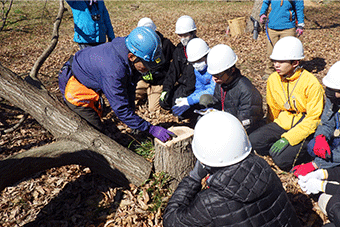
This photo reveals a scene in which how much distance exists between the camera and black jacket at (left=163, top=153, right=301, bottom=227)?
1789 mm

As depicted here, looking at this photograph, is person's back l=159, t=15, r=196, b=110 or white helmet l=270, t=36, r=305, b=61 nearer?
white helmet l=270, t=36, r=305, b=61

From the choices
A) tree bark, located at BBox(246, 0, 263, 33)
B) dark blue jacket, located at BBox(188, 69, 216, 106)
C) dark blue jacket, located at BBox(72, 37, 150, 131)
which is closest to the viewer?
dark blue jacket, located at BBox(72, 37, 150, 131)

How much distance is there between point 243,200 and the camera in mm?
1786

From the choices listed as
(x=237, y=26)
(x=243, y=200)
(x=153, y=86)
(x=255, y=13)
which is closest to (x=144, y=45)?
(x=243, y=200)

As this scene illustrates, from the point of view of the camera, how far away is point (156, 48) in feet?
10.2

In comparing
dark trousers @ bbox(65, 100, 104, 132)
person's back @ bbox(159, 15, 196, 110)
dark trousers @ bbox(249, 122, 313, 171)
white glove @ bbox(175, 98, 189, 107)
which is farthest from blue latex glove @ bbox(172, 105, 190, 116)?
dark trousers @ bbox(65, 100, 104, 132)

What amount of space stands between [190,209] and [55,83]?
6.21 meters

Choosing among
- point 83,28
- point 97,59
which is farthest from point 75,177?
point 83,28

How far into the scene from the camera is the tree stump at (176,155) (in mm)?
3150

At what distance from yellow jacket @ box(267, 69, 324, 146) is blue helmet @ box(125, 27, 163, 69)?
200 centimetres

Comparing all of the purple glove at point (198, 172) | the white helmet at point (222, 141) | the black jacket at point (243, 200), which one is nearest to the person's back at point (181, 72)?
the purple glove at point (198, 172)

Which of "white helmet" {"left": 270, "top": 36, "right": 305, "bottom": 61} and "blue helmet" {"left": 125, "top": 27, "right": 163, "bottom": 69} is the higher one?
"blue helmet" {"left": 125, "top": 27, "right": 163, "bottom": 69}

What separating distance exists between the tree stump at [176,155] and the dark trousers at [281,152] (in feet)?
4.44

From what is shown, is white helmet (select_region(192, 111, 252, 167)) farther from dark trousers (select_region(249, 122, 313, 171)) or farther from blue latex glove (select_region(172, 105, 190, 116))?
blue latex glove (select_region(172, 105, 190, 116))
